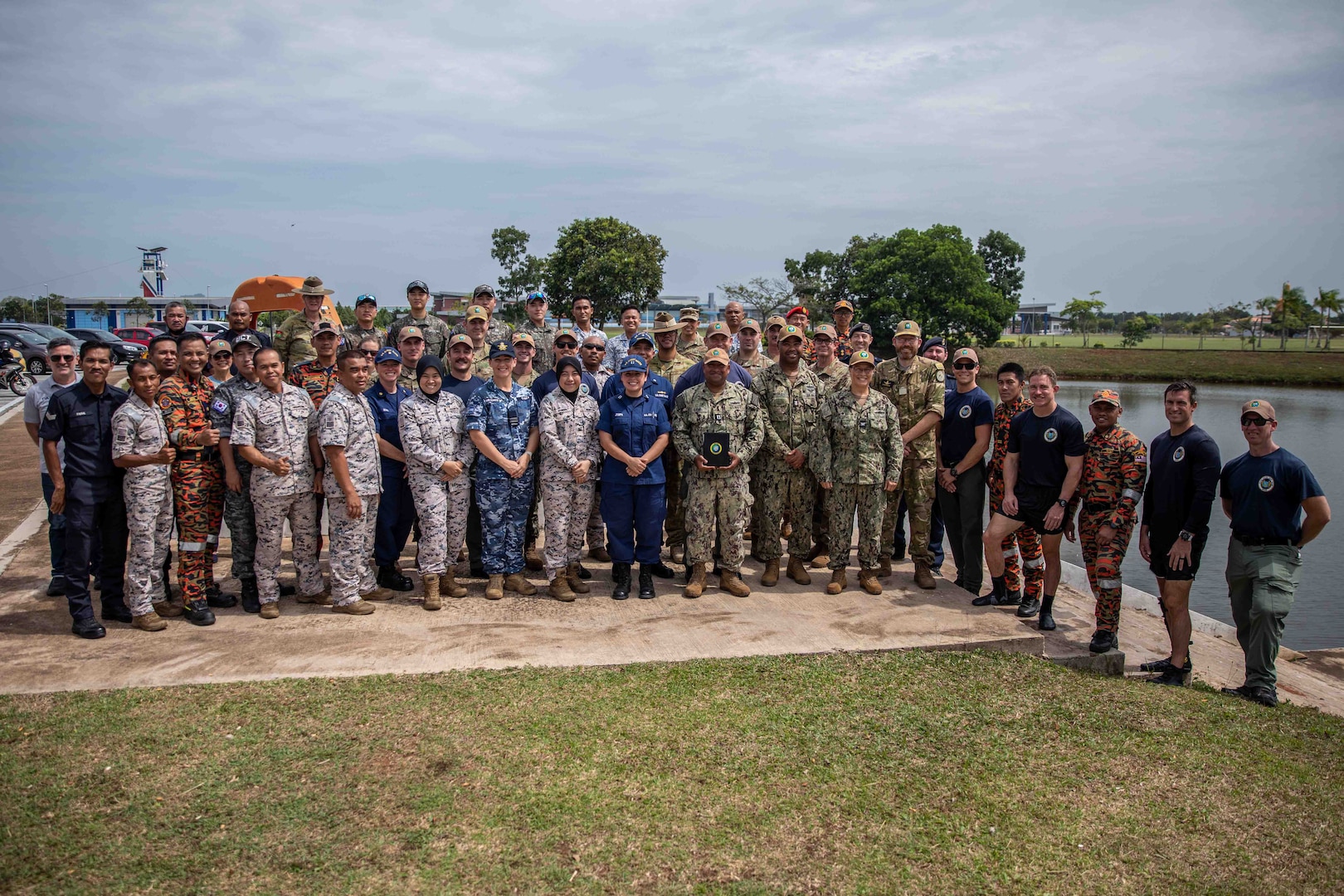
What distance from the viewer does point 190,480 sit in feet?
17.2

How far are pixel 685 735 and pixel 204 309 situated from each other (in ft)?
246

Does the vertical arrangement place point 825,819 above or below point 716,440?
below

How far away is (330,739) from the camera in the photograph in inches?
149

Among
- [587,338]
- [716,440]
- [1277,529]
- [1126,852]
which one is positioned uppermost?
[587,338]

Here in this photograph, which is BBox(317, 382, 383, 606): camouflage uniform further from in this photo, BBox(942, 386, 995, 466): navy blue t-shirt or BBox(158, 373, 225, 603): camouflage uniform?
BBox(942, 386, 995, 466): navy blue t-shirt

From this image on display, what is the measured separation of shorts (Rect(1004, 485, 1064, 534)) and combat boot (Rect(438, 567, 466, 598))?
3977mm

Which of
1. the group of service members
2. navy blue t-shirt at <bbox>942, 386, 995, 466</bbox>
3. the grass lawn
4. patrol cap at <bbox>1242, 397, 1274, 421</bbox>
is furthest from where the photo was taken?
navy blue t-shirt at <bbox>942, 386, 995, 466</bbox>

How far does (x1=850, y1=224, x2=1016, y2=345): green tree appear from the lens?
130 feet

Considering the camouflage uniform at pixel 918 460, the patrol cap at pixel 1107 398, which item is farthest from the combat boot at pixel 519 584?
the patrol cap at pixel 1107 398

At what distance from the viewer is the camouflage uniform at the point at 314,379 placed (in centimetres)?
608

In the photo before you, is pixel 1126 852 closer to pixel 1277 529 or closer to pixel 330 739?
pixel 1277 529

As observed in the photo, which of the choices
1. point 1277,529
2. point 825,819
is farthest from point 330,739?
point 1277,529

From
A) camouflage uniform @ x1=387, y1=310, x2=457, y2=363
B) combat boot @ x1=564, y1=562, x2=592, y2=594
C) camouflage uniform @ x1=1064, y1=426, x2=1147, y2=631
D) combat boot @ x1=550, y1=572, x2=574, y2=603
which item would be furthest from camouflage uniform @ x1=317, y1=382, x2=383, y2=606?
camouflage uniform @ x1=1064, y1=426, x2=1147, y2=631

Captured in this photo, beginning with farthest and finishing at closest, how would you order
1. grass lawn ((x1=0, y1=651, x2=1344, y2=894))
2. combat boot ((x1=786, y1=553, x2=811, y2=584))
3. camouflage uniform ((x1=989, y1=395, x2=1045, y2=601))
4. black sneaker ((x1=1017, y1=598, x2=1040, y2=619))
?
1. combat boot ((x1=786, y1=553, x2=811, y2=584))
2. camouflage uniform ((x1=989, y1=395, x2=1045, y2=601))
3. black sneaker ((x1=1017, y1=598, x2=1040, y2=619))
4. grass lawn ((x1=0, y1=651, x2=1344, y2=894))
